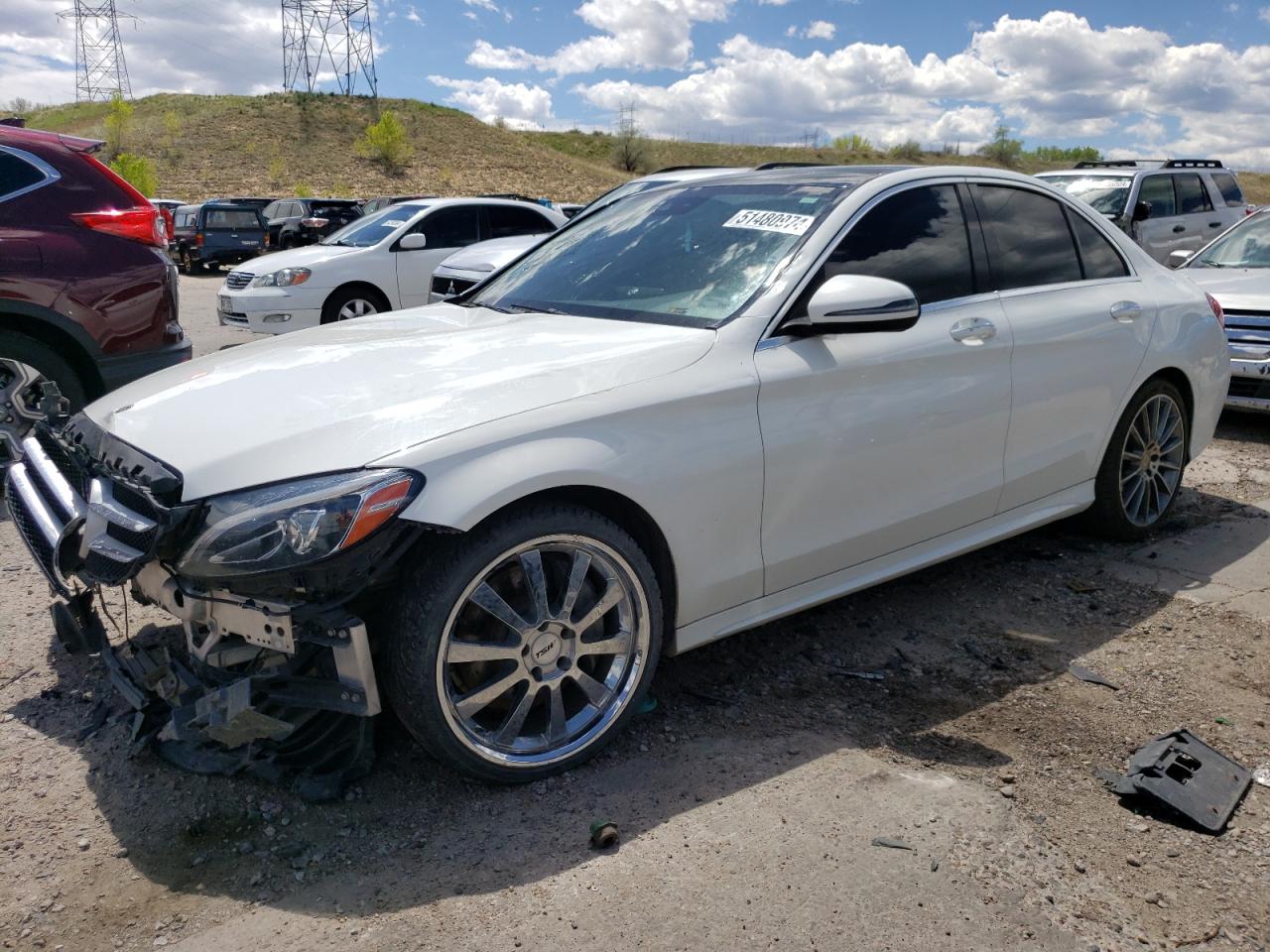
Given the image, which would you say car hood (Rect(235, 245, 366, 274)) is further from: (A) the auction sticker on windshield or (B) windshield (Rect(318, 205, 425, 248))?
(A) the auction sticker on windshield

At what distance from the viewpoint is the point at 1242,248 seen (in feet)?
28.5

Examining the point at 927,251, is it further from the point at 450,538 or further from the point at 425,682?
the point at 425,682

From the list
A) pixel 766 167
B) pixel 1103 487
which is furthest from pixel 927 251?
pixel 1103 487

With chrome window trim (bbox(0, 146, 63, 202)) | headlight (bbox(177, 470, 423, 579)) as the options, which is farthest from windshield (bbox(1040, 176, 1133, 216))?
headlight (bbox(177, 470, 423, 579))

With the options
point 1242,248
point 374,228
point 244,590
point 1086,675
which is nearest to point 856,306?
point 1086,675

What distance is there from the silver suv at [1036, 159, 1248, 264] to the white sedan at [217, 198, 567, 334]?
6984 millimetres

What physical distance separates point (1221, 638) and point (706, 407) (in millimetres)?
2520

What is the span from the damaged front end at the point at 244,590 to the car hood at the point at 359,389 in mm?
82

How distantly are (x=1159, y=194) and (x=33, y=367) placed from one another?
13.2m

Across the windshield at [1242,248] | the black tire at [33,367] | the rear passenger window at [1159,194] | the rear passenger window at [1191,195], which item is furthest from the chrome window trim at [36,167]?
the rear passenger window at [1191,195]

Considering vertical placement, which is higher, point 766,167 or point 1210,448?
point 766,167

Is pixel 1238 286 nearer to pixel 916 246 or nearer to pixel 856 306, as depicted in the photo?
pixel 916 246

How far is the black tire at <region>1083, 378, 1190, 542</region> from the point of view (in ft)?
15.4

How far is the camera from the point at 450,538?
8.77 ft
